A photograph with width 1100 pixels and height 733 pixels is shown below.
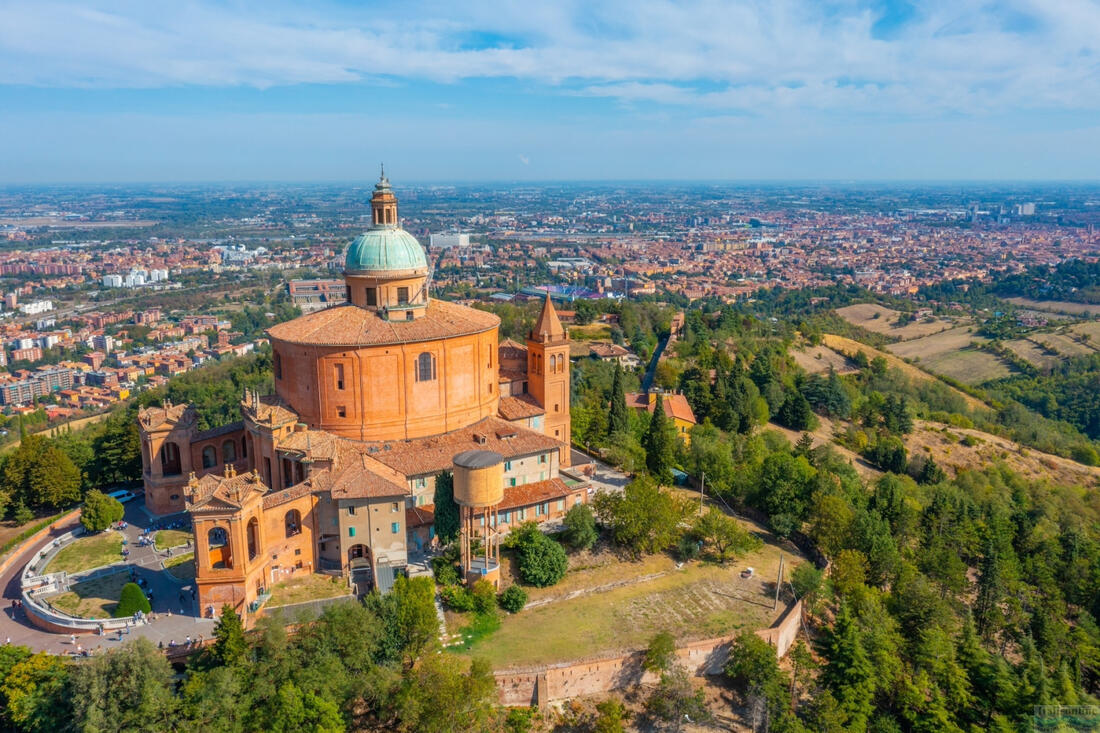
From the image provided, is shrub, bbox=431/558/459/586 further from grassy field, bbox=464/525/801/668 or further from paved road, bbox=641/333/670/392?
paved road, bbox=641/333/670/392

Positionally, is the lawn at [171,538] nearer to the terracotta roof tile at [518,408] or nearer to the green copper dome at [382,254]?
the green copper dome at [382,254]

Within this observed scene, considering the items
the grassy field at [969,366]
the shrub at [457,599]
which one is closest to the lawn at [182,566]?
the shrub at [457,599]

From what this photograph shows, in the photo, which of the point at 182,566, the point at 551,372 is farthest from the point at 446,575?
the point at 551,372

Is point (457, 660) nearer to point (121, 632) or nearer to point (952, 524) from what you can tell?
point (121, 632)


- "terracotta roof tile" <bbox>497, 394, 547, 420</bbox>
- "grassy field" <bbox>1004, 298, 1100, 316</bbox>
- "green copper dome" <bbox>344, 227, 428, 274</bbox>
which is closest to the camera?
"green copper dome" <bbox>344, 227, 428, 274</bbox>

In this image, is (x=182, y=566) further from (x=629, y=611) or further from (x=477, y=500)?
(x=629, y=611)

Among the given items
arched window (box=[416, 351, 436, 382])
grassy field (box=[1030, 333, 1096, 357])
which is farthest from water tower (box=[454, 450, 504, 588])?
grassy field (box=[1030, 333, 1096, 357])
